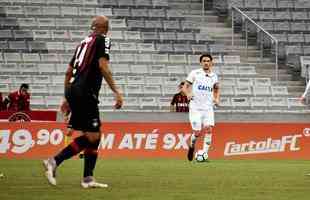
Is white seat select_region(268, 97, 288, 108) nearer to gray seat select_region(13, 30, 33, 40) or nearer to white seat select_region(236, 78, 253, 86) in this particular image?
white seat select_region(236, 78, 253, 86)

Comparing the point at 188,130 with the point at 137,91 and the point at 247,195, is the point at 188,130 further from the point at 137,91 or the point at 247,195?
the point at 247,195

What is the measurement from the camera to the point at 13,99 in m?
25.7

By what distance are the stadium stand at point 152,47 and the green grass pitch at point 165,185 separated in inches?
544

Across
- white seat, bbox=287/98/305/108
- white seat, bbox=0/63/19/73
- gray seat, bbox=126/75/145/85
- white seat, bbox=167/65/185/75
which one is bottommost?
white seat, bbox=287/98/305/108

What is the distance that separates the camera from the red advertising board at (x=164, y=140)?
73.8 ft

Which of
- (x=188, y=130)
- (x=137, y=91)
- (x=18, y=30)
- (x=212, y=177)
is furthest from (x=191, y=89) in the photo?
(x=18, y=30)

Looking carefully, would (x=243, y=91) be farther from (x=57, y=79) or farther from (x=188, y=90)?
(x=188, y=90)

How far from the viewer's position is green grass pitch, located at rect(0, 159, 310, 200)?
9.94m

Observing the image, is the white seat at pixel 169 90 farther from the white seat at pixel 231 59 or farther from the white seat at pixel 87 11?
the white seat at pixel 87 11

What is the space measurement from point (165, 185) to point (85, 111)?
57.6 inches

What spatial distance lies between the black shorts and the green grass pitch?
754 millimetres

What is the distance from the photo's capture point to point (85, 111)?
11039 mm

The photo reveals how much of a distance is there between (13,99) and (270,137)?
7.36m

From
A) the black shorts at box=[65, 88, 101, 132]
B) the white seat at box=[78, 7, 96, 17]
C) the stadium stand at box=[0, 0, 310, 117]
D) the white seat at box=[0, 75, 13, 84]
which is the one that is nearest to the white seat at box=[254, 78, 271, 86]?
the stadium stand at box=[0, 0, 310, 117]
